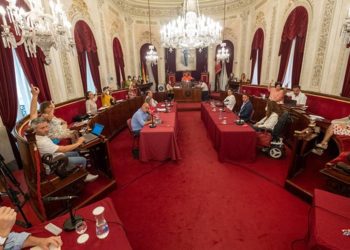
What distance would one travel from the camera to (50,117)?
127 inches

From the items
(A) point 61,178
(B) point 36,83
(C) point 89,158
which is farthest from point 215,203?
(B) point 36,83

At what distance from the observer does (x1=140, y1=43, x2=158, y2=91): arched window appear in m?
11.4

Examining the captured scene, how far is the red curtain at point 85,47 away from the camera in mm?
6070

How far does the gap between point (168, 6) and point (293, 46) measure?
7693 millimetres

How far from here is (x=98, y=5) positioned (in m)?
7.06

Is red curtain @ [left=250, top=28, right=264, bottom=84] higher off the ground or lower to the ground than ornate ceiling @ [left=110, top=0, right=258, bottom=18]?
lower

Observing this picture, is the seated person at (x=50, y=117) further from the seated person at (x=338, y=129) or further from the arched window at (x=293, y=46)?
the arched window at (x=293, y=46)

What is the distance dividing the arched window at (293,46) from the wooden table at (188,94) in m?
4.24

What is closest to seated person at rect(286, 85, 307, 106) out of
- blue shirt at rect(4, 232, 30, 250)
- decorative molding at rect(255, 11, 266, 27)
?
decorative molding at rect(255, 11, 266, 27)

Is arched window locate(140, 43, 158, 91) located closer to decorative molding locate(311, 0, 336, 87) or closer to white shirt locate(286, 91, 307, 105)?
white shirt locate(286, 91, 307, 105)

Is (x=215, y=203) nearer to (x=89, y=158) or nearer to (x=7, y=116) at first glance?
(x=89, y=158)

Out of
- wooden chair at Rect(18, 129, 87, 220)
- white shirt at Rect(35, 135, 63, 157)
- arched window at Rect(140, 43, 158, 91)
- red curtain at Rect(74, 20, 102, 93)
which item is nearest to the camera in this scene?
wooden chair at Rect(18, 129, 87, 220)

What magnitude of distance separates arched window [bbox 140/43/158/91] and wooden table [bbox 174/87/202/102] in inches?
100

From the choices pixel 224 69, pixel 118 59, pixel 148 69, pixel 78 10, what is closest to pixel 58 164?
pixel 78 10
